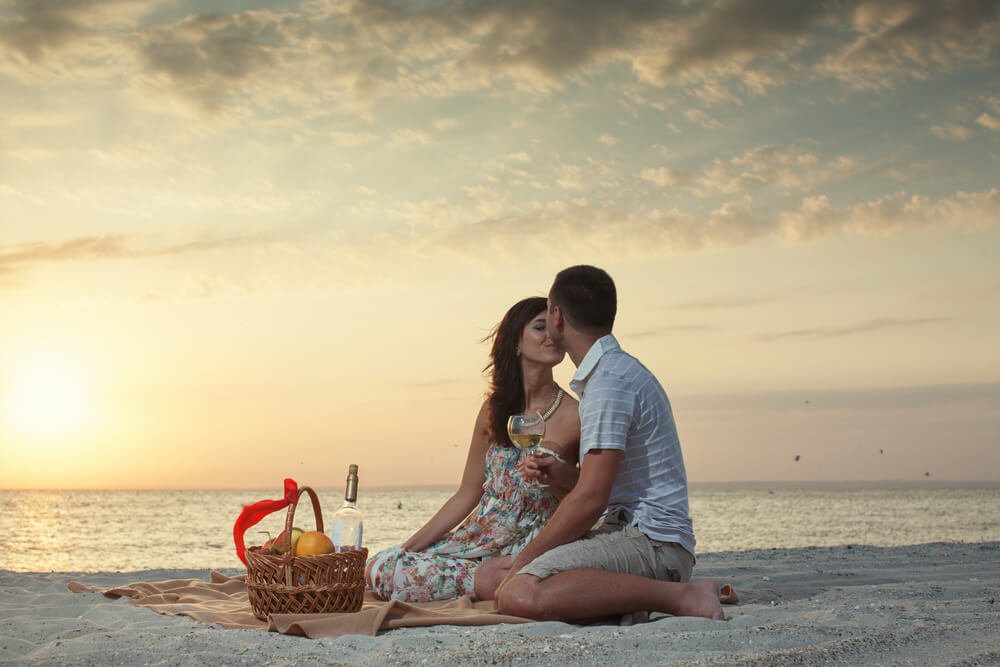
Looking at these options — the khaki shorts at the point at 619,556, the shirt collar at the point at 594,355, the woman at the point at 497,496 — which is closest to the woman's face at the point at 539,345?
the woman at the point at 497,496

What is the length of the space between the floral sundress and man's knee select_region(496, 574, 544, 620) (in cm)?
101

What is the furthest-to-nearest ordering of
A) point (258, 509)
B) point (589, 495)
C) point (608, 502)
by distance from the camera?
point (258, 509), point (608, 502), point (589, 495)

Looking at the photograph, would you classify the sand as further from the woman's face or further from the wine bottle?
the woman's face

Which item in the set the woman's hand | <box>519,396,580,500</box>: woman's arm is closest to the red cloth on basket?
the woman's hand

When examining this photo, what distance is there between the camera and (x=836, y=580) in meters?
6.28

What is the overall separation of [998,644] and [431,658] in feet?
8.24

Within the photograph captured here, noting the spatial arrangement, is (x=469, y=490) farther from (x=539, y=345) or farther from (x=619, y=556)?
(x=619, y=556)

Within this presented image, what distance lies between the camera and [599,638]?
3.62 m

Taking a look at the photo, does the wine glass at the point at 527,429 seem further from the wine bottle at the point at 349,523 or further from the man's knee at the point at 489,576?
the man's knee at the point at 489,576

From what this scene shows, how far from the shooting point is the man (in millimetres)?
4152

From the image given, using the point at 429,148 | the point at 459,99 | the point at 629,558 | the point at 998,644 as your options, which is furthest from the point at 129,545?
the point at 998,644

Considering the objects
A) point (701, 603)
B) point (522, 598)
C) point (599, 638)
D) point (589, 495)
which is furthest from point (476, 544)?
point (599, 638)

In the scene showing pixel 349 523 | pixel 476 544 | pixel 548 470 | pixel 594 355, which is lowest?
pixel 476 544

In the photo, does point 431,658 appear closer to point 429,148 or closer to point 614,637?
point 614,637
